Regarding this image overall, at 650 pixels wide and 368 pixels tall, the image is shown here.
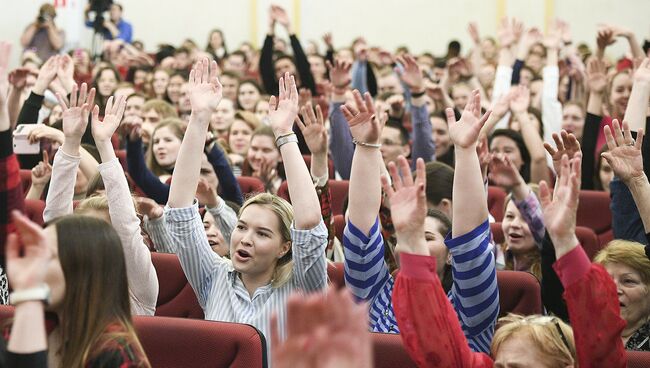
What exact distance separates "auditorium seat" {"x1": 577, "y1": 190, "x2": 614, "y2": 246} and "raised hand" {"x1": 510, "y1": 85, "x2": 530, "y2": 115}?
1.55 feet

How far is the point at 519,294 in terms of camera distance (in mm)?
2855

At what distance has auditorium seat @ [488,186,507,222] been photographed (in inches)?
172

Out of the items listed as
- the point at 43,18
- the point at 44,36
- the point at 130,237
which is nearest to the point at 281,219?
the point at 130,237

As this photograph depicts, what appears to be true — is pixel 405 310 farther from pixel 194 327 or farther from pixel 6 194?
pixel 6 194

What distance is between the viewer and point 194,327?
7.02 ft

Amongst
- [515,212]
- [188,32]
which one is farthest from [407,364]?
[188,32]

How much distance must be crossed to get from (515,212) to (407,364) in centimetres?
129

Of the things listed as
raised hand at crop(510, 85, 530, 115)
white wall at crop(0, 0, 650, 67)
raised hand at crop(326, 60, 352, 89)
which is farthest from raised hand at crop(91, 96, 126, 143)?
white wall at crop(0, 0, 650, 67)

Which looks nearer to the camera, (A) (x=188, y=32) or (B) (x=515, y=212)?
(B) (x=515, y=212)

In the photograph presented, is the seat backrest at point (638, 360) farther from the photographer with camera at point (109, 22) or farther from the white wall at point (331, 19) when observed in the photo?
the white wall at point (331, 19)

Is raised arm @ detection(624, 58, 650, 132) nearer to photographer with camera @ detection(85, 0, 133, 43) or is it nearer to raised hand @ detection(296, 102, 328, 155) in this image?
raised hand @ detection(296, 102, 328, 155)

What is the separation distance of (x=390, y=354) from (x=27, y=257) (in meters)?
0.92

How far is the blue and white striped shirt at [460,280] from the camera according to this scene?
2166mm

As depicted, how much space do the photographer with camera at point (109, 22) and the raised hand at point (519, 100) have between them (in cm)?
646
